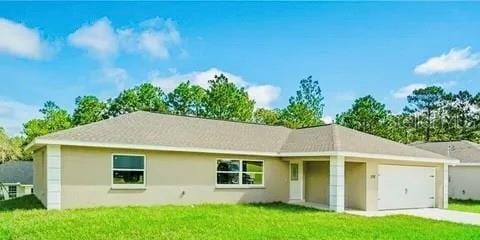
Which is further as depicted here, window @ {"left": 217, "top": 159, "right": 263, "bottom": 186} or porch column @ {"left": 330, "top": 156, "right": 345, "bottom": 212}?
window @ {"left": 217, "top": 159, "right": 263, "bottom": 186}

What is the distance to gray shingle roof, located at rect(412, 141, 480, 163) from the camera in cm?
2631

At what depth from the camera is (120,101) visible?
1602 inches

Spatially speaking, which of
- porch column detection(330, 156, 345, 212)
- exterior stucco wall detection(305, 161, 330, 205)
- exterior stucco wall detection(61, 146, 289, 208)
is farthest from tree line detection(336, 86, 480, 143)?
porch column detection(330, 156, 345, 212)

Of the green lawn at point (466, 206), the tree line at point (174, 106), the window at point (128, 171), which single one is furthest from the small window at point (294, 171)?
the tree line at point (174, 106)

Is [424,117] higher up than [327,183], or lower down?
higher up

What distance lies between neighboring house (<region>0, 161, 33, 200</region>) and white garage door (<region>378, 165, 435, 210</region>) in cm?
2705

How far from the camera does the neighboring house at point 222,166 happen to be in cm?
1521

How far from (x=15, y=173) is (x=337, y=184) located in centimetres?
2772

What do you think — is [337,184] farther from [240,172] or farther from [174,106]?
[174,106]

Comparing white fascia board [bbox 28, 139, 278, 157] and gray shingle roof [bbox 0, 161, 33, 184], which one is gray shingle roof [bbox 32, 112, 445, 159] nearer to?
white fascia board [bbox 28, 139, 278, 157]

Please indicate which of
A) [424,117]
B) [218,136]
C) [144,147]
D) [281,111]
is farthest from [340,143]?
[424,117]

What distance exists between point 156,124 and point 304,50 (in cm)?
795

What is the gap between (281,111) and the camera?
4484 cm

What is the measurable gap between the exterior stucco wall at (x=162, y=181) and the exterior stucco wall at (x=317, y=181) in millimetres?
1188
